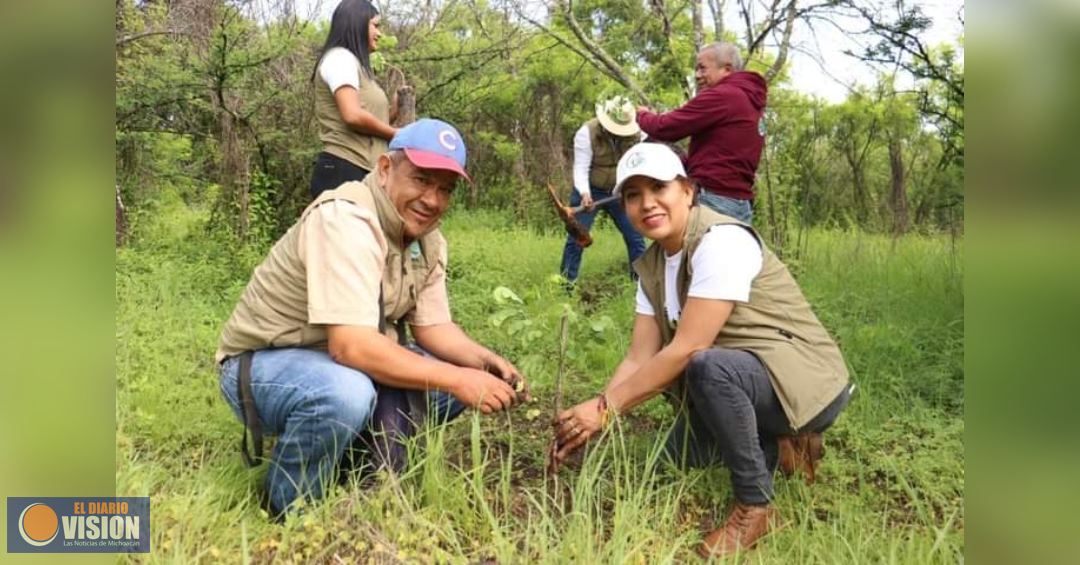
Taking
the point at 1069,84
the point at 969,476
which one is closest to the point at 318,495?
the point at 969,476

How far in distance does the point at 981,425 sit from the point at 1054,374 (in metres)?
0.12

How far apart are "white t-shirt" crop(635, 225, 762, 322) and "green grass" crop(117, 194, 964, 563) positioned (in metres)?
0.45

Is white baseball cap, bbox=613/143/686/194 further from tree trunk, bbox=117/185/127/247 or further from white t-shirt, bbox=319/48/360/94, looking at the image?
tree trunk, bbox=117/185/127/247

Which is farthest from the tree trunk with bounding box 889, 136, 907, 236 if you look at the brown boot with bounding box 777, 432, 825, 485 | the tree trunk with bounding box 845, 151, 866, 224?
the brown boot with bounding box 777, 432, 825, 485

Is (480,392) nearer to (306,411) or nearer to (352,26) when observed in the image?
(306,411)

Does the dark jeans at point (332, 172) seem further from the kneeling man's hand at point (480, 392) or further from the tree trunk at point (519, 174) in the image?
the tree trunk at point (519, 174)

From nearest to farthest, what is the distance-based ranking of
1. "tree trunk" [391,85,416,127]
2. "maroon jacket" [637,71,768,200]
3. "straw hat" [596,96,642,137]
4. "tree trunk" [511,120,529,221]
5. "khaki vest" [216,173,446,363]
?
"khaki vest" [216,173,446,363]
"maroon jacket" [637,71,768,200]
"tree trunk" [391,85,416,127]
"straw hat" [596,96,642,137]
"tree trunk" [511,120,529,221]

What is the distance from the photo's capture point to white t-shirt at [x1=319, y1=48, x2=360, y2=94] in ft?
9.83

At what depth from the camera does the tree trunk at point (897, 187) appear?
220 inches

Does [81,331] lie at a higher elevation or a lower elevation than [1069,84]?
lower

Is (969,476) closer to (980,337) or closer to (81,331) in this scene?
(980,337)

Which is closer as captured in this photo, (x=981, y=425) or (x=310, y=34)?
(x=981, y=425)

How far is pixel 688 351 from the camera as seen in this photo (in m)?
2.01
